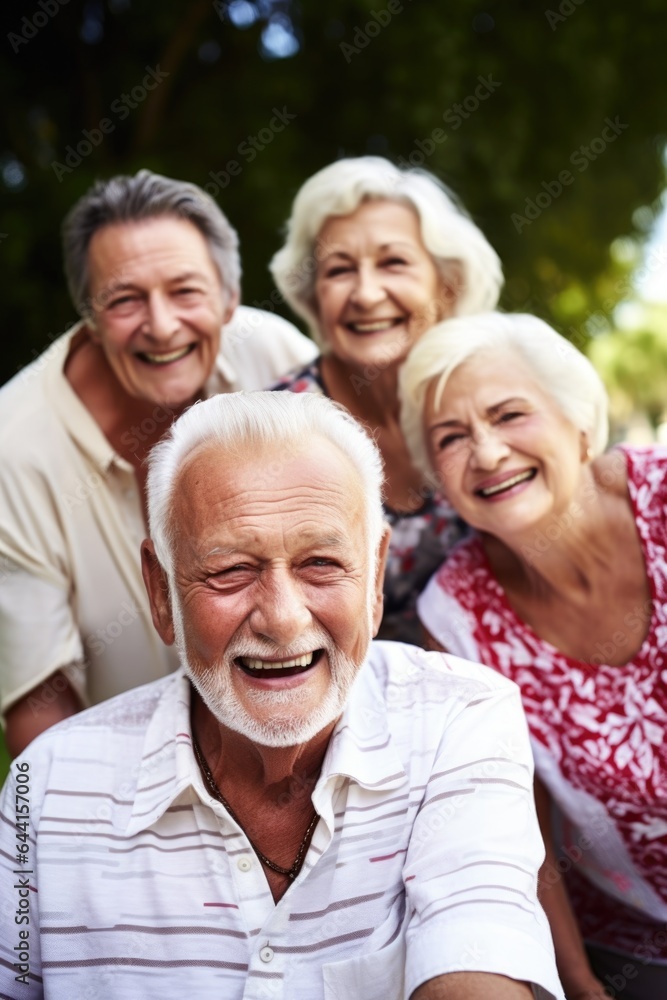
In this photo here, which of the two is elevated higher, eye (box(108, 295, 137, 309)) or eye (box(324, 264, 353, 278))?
eye (box(108, 295, 137, 309))

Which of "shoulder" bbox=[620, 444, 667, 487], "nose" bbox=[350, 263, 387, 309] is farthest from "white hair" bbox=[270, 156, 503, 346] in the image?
A: "shoulder" bbox=[620, 444, 667, 487]

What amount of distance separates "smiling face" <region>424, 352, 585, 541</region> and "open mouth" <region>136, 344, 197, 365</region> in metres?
0.81

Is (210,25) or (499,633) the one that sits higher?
(210,25)

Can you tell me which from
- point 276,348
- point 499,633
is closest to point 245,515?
point 499,633

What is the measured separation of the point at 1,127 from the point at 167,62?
3.82 feet

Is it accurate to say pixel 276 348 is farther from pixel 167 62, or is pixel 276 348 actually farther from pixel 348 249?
pixel 167 62

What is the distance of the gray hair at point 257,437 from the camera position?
193 centimetres

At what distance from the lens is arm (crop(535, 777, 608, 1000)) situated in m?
2.52

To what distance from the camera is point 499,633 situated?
2.73 m

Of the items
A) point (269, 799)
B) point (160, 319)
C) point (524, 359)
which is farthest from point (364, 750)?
point (160, 319)

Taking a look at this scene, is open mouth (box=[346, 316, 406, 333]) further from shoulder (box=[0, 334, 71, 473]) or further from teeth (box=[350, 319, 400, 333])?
shoulder (box=[0, 334, 71, 473])

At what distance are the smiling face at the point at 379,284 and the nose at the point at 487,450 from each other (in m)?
0.68

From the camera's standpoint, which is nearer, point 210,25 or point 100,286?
point 100,286

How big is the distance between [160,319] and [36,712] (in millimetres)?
1139
